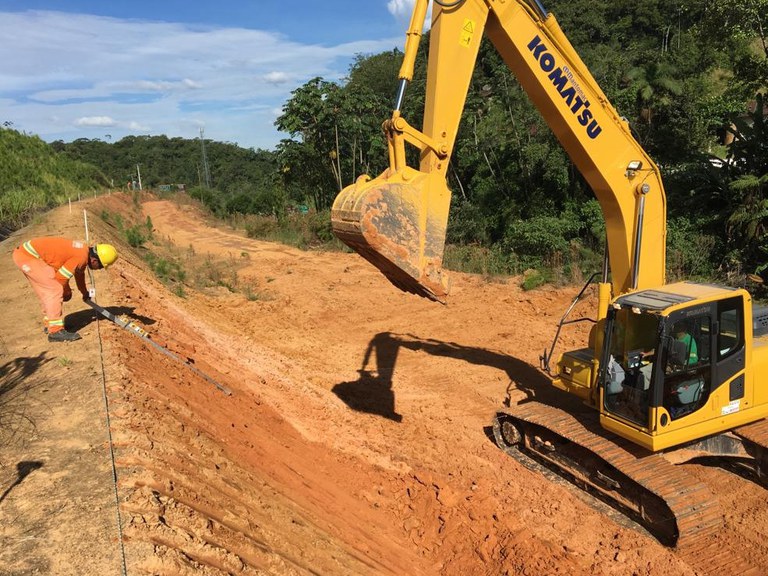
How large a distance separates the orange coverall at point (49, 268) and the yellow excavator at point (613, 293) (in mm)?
4469

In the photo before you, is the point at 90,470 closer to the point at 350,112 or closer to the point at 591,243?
the point at 591,243

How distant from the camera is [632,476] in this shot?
18.4 ft

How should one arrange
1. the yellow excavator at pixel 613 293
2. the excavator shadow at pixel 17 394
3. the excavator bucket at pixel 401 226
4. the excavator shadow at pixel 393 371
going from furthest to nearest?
the excavator shadow at pixel 393 371 < the excavator shadow at pixel 17 394 < the yellow excavator at pixel 613 293 < the excavator bucket at pixel 401 226

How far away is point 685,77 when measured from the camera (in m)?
19.5

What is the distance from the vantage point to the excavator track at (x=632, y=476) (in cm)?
532

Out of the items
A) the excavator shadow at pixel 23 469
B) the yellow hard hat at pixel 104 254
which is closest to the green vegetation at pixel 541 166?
the yellow hard hat at pixel 104 254

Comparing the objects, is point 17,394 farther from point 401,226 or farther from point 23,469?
point 401,226

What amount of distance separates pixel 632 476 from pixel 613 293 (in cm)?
222

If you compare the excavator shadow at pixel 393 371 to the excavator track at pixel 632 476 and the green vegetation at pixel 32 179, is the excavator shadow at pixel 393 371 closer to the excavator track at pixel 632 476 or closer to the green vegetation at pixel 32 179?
the excavator track at pixel 632 476

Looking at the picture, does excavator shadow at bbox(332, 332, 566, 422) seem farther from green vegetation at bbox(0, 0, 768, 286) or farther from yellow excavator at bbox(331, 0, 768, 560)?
green vegetation at bbox(0, 0, 768, 286)

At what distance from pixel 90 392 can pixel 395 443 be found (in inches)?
147

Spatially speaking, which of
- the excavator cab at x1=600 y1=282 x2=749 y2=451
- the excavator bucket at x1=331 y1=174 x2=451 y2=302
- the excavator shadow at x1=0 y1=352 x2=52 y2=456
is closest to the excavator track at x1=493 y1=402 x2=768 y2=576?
the excavator cab at x1=600 y1=282 x2=749 y2=451

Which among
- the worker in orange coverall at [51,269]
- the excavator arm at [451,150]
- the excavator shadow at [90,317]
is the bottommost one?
the excavator shadow at [90,317]

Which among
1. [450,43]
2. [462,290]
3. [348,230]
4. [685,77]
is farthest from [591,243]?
[348,230]
